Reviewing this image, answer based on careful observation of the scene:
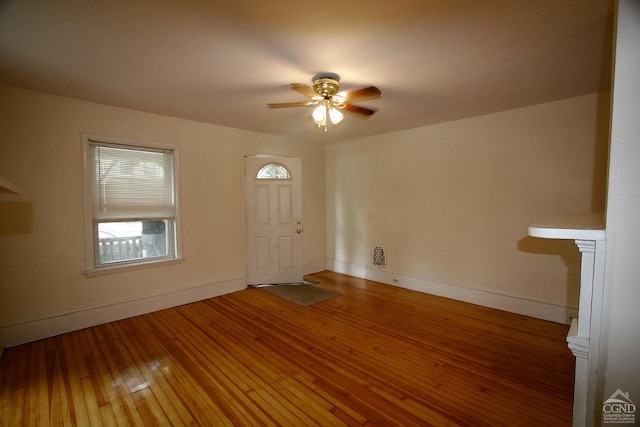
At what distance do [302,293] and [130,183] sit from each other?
284 cm

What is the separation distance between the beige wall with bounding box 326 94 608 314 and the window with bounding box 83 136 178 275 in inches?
123

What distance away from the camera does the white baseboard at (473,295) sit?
128 inches

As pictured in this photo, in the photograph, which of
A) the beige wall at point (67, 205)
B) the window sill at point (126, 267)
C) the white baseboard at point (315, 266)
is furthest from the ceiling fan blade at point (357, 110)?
the white baseboard at point (315, 266)

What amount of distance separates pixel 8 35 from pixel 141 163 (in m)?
1.87

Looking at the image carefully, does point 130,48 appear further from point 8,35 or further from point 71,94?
point 71,94

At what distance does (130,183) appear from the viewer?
3.53 m

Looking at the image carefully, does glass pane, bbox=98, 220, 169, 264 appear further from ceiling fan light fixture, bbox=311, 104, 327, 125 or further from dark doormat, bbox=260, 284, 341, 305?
ceiling fan light fixture, bbox=311, 104, 327, 125

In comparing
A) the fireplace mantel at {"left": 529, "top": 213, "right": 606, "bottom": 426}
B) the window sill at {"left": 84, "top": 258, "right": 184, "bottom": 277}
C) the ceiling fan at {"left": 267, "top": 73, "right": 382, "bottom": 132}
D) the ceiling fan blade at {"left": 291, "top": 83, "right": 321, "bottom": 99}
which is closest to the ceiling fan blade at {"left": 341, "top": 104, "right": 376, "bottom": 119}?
the ceiling fan at {"left": 267, "top": 73, "right": 382, "bottom": 132}

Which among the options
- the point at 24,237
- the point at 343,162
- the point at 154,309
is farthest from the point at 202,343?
the point at 343,162

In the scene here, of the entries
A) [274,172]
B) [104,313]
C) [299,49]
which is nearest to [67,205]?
[104,313]

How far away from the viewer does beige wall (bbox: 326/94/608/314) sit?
310 centimetres

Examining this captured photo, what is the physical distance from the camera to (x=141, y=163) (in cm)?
362

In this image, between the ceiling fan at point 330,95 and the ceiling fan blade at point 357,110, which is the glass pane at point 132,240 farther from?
the ceiling fan blade at point 357,110

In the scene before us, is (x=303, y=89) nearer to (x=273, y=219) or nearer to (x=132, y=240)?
(x=273, y=219)
